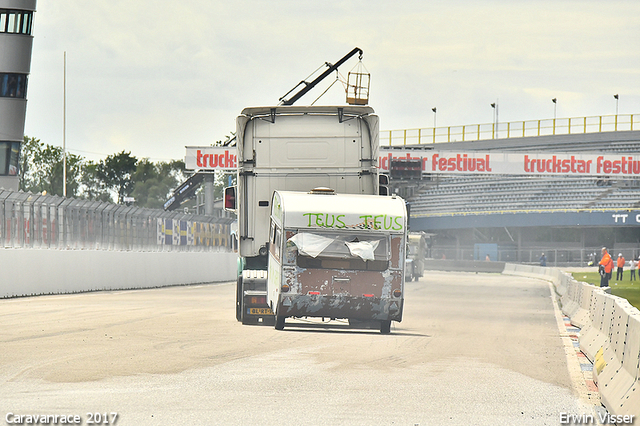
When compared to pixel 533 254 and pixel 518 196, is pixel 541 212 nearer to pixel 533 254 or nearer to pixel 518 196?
pixel 518 196

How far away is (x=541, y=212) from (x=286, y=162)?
60.7m

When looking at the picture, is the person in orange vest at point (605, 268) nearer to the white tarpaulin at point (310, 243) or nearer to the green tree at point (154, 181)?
the white tarpaulin at point (310, 243)

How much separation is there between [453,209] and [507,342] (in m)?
63.3

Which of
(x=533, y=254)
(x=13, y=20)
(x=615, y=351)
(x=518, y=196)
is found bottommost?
(x=533, y=254)

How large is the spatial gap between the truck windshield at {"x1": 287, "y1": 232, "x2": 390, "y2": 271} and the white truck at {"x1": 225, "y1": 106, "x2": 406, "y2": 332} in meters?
1.70

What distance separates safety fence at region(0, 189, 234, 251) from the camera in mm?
26656

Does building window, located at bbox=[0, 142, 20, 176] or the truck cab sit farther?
building window, located at bbox=[0, 142, 20, 176]

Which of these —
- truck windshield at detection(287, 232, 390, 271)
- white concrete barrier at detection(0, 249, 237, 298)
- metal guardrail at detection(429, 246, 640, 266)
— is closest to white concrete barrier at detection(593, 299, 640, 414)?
truck windshield at detection(287, 232, 390, 271)

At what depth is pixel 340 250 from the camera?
47.8ft

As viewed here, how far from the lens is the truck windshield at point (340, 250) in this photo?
1445 centimetres

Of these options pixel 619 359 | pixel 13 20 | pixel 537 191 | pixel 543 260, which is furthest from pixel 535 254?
pixel 619 359

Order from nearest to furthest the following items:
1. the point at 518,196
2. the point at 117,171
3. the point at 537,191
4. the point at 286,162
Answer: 1. the point at 286,162
2. the point at 537,191
3. the point at 518,196
4. the point at 117,171

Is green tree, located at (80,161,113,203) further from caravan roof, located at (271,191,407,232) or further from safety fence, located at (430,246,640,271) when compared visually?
caravan roof, located at (271,191,407,232)

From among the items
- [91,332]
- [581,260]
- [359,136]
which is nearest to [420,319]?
[359,136]
